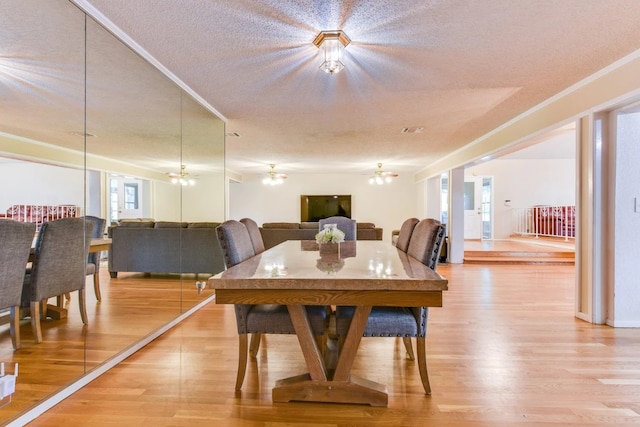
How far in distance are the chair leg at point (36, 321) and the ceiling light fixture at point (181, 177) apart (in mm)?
1488

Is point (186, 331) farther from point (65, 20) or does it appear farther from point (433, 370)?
point (65, 20)

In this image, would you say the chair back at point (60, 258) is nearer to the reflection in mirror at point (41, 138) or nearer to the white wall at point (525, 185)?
the reflection in mirror at point (41, 138)

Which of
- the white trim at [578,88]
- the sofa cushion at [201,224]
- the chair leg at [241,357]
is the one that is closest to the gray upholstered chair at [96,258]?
the chair leg at [241,357]

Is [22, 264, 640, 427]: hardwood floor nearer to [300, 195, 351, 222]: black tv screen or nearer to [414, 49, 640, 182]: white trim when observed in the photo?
[414, 49, 640, 182]: white trim

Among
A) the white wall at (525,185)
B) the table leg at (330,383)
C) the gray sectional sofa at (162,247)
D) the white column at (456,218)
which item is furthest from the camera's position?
the white wall at (525,185)

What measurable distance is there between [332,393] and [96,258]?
1.87m

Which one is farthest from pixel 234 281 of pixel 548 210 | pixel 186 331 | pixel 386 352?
pixel 548 210

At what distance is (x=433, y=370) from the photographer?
2.01 metres

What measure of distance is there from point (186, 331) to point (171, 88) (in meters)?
2.17

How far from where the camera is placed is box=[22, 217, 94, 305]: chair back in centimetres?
186

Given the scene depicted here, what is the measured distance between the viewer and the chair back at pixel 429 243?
1788 mm

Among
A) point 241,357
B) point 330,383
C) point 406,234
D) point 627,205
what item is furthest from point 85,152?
point 627,205

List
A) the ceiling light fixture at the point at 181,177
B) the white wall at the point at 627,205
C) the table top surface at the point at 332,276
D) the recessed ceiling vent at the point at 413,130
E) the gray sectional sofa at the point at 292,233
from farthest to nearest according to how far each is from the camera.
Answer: the gray sectional sofa at the point at 292,233
the recessed ceiling vent at the point at 413,130
the ceiling light fixture at the point at 181,177
the white wall at the point at 627,205
the table top surface at the point at 332,276

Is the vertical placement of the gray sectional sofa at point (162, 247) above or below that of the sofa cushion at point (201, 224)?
below
